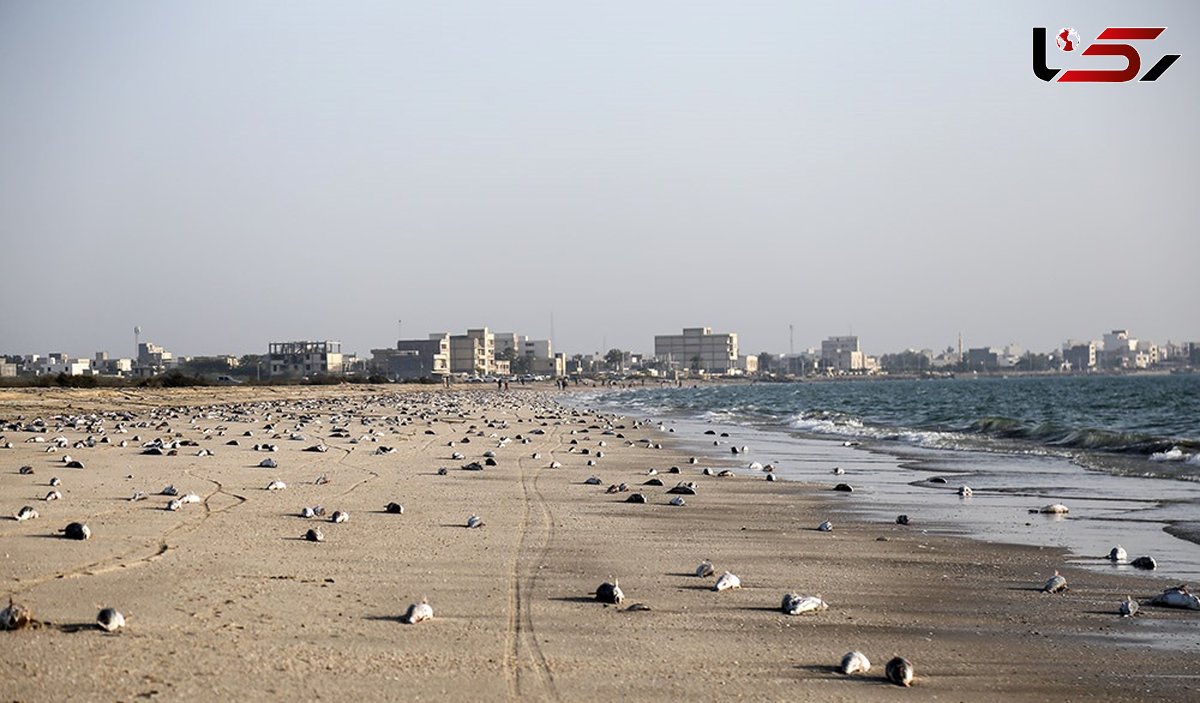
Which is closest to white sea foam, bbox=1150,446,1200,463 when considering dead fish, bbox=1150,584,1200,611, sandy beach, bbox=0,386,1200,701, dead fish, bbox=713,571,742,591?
sandy beach, bbox=0,386,1200,701

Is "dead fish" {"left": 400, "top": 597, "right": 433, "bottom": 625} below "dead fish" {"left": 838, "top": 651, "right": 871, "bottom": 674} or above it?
above

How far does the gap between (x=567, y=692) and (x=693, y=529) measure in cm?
634

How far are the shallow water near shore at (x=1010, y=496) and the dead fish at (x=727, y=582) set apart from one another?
3.62 meters

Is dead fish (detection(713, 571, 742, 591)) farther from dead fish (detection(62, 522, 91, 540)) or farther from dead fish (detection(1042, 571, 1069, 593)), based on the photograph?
dead fish (detection(62, 522, 91, 540))

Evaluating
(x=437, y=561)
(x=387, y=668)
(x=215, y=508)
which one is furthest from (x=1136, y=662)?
(x=215, y=508)

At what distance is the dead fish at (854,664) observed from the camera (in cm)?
584

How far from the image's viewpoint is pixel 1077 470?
69.0 feet

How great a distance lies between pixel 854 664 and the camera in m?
5.86

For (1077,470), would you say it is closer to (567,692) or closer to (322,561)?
(322,561)

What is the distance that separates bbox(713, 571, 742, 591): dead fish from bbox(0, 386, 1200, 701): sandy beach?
0.37ft

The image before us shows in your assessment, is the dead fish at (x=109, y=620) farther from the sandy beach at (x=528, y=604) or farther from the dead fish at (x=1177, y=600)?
the dead fish at (x=1177, y=600)

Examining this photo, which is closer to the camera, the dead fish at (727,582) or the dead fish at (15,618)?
the dead fish at (15,618)

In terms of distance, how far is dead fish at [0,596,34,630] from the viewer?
229 inches

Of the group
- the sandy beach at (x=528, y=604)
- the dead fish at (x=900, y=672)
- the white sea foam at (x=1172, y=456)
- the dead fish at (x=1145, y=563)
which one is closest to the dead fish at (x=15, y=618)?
the sandy beach at (x=528, y=604)
